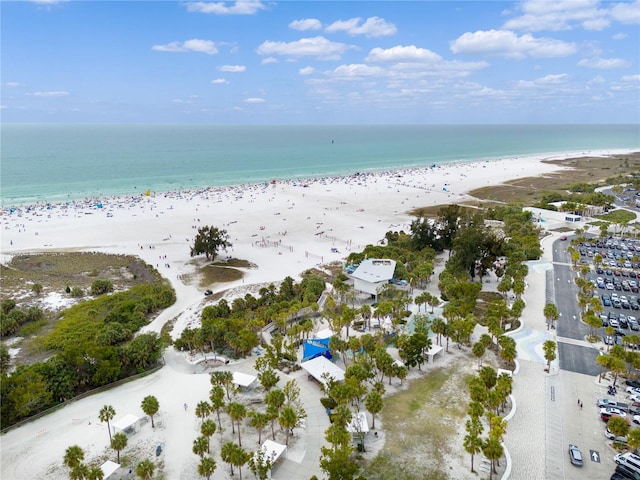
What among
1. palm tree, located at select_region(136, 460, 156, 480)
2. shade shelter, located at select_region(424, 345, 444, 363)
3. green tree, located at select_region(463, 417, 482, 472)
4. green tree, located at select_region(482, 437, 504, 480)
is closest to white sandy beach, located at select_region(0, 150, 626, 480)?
palm tree, located at select_region(136, 460, 156, 480)

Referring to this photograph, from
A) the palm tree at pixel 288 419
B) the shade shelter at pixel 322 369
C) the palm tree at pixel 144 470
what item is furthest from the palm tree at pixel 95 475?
the shade shelter at pixel 322 369

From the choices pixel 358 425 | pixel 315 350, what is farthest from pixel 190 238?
pixel 358 425

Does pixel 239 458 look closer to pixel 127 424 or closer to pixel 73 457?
pixel 73 457

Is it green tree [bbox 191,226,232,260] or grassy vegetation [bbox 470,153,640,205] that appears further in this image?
grassy vegetation [bbox 470,153,640,205]

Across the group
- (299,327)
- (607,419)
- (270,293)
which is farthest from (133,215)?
(607,419)

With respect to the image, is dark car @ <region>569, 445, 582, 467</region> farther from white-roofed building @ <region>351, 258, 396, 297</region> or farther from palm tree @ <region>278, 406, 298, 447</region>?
white-roofed building @ <region>351, 258, 396, 297</region>

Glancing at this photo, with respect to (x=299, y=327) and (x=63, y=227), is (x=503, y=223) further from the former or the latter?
(x=63, y=227)
